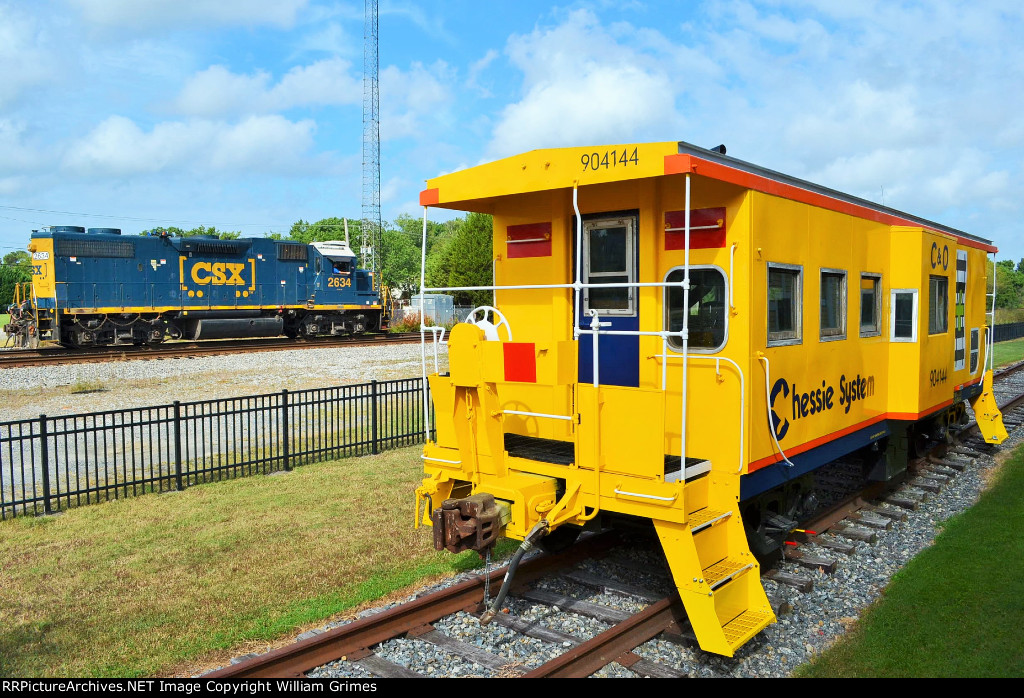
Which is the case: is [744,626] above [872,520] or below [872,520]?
above

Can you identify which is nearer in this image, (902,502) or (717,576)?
(717,576)

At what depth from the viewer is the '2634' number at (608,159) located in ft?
16.2

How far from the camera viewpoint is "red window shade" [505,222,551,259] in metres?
6.29

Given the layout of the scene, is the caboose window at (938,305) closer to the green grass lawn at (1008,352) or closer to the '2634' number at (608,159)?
the '2634' number at (608,159)

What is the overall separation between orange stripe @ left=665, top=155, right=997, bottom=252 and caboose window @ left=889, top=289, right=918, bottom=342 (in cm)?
77

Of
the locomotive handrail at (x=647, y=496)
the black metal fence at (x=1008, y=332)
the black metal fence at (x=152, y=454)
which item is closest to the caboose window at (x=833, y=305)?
the locomotive handrail at (x=647, y=496)

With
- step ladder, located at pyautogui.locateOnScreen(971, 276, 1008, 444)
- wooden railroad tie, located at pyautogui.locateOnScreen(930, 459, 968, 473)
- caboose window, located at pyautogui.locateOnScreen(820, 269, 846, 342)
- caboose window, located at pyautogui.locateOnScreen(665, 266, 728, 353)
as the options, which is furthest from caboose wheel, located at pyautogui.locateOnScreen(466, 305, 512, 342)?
step ladder, located at pyautogui.locateOnScreen(971, 276, 1008, 444)

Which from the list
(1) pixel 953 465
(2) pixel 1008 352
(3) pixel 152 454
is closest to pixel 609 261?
(1) pixel 953 465

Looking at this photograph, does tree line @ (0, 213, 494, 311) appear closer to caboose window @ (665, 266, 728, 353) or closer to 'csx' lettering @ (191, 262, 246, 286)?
'csx' lettering @ (191, 262, 246, 286)

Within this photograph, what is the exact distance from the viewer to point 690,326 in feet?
18.5

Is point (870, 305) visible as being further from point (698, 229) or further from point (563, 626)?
Result: point (563, 626)

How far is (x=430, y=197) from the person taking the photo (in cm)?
629

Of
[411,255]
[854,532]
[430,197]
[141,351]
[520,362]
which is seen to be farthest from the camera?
[411,255]

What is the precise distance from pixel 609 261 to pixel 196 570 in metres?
4.40
